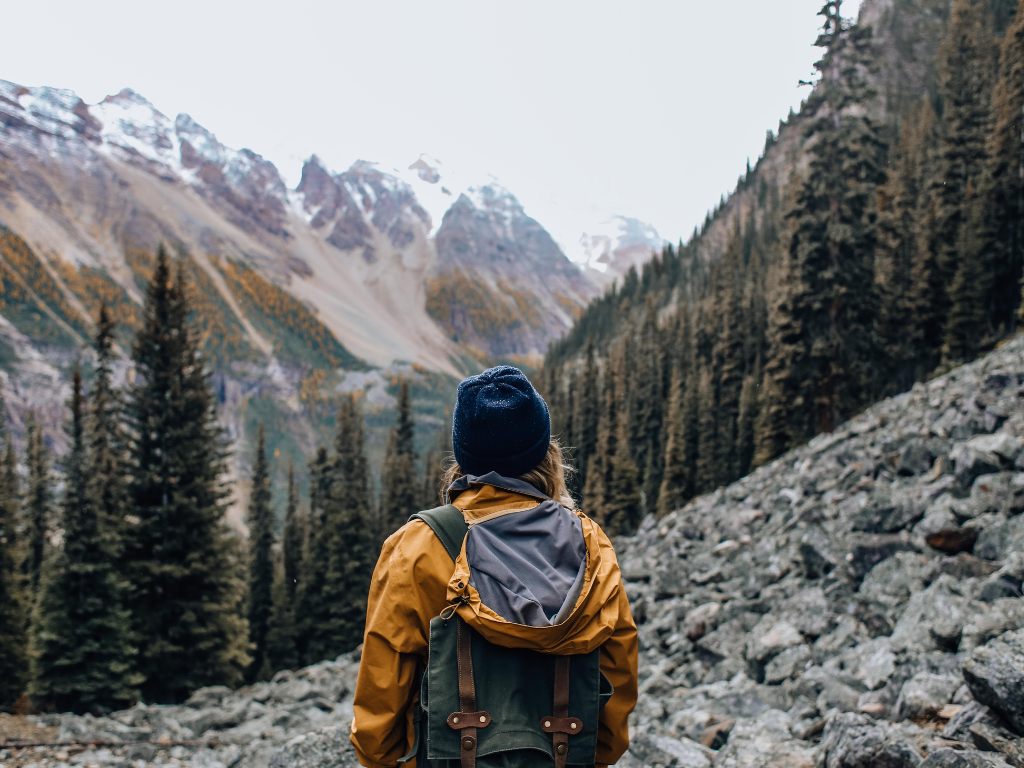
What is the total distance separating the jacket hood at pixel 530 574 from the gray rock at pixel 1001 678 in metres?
3.02

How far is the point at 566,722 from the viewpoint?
2262 millimetres

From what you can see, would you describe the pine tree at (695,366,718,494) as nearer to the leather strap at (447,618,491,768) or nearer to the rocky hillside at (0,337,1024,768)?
the rocky hillside at (0,337,1024,768)

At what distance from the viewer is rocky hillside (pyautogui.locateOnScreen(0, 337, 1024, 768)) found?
14.3ft

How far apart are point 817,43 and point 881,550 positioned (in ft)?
75.7

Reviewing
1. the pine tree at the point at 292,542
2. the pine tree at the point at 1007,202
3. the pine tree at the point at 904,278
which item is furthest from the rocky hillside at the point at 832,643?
the pine tree at the point at 292,542

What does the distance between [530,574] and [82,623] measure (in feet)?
52.0

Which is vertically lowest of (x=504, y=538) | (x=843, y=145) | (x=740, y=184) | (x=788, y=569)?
(x=788, y=569)

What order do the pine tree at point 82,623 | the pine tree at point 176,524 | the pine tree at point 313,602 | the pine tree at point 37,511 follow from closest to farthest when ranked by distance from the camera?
the pine tree at point 82,623, the pine tree at point 176,524, the pine tree at point 313,602, the pine tree at point 37,511

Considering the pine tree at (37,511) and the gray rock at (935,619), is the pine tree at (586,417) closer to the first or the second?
the pine tree at (37,511)

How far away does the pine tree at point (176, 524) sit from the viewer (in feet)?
53.0

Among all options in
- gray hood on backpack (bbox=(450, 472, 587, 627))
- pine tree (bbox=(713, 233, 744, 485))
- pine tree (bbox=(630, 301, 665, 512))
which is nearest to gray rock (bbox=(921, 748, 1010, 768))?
gray hood on backpack (bbox=(450, 472, 587, 627))

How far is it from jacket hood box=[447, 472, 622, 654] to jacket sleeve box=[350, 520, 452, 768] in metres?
0.13

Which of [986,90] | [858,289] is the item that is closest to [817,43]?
[858,289]

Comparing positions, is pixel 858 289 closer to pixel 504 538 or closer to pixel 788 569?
pixel 788 569
